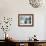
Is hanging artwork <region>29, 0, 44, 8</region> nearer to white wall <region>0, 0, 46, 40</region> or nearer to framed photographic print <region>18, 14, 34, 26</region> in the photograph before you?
white wall <region>0, 0, 46, 40</region>

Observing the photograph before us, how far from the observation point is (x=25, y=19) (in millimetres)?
5055

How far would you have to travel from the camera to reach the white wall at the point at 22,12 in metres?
5.00

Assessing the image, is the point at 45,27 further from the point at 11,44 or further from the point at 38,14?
the point at 11,44

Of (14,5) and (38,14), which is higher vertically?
(14,5)

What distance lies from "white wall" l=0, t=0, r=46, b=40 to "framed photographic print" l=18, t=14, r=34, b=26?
11cm

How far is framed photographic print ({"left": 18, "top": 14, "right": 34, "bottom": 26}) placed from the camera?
5020mm

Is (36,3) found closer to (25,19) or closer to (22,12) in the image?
(22,12)

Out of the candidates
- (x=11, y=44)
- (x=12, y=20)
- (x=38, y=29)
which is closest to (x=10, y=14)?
(x=12, y=20)

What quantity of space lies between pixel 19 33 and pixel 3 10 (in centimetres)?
106

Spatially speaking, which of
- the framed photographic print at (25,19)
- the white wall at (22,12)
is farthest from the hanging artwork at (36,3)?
the framed photographic print at (25,19)

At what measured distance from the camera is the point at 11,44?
3.86 metres

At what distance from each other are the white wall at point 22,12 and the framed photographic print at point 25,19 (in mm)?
113

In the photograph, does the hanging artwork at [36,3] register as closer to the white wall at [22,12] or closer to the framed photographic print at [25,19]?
the white wall at [22,12]

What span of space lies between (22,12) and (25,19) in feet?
0.94
